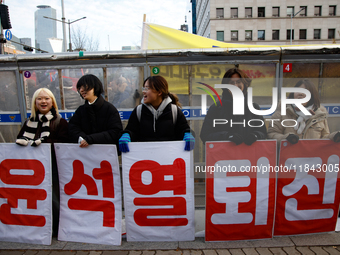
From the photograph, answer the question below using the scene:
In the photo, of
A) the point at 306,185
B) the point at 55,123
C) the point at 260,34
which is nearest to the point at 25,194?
the point at 55,123

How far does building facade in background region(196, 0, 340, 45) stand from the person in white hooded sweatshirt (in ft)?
140

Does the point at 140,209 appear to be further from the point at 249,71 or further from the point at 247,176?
the point at 249,71

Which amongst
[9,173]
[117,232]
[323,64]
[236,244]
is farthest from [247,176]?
[323,64]

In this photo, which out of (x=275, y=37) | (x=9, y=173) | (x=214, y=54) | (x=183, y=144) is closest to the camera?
(x=183, y=144)

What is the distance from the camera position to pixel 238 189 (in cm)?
295

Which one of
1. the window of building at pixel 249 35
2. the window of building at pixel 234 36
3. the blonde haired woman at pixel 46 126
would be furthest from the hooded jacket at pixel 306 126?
the window of building at pixel 249 35

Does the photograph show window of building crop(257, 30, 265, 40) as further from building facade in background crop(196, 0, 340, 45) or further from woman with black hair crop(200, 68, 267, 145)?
woman with black hair crop(200, 68, 267, 145)

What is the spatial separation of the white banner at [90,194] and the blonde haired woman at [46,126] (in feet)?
0.71

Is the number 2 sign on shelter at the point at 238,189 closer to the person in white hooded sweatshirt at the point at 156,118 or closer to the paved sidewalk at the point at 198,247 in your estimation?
the paved sidewalk at the point at 198,247

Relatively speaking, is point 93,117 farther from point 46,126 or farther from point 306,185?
point 306,185

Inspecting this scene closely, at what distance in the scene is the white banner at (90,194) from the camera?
2.99m

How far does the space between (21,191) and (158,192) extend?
1788mm

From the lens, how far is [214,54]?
472 cm

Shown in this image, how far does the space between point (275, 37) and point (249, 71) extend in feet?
141
